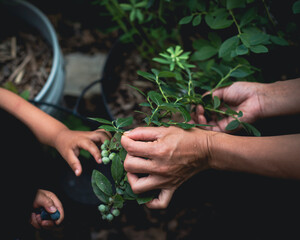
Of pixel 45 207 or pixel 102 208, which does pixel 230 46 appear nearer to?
pixel 102 208

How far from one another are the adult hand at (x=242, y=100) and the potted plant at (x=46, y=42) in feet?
2.58

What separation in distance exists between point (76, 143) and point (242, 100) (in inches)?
24.9

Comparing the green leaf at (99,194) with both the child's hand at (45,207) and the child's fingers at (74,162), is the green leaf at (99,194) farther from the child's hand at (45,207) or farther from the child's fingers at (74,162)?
the child's hand at (45,207)

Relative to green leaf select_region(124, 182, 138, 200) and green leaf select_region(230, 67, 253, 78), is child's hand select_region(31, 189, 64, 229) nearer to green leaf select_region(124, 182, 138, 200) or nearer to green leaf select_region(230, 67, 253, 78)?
green leaf select_region(124, 182, 138, 200)

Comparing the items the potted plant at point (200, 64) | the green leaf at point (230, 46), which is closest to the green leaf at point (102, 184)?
the potted plant at point (200, 64)

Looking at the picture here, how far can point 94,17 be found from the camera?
1.47 m

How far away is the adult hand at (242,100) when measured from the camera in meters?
0.83

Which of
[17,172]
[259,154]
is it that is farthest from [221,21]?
[17,172]

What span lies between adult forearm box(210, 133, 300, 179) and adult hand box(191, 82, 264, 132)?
0.19m

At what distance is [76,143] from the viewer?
82 cm

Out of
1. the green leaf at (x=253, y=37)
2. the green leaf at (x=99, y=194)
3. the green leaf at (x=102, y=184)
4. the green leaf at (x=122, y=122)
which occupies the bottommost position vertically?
the green leaf at (x=99, y=194)

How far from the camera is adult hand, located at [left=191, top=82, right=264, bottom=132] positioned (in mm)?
829

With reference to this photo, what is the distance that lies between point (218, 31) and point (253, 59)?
17 centimetres

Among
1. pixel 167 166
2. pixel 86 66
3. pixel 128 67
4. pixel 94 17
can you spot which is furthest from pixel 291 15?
pixel 86 66
